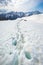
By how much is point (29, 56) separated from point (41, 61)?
1.13 ft

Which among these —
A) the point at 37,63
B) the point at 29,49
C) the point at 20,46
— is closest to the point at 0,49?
the point at 20,46

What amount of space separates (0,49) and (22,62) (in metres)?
0.97

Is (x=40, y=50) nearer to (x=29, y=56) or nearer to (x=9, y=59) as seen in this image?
(x=29, y=56)

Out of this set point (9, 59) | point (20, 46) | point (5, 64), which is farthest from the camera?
point (20, 46)

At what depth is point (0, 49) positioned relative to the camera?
336cm

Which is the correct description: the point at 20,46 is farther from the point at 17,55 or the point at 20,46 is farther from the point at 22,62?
the point at 22,62

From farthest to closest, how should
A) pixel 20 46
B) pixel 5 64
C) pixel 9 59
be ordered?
pixel 20 46, pixel 9 59, pixel 5 64

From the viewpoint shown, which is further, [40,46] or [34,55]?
[40,46]

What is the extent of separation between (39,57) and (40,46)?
697mm

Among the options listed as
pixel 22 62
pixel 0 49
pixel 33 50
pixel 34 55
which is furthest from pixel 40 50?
pixel 0 49

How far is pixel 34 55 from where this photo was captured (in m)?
2.89

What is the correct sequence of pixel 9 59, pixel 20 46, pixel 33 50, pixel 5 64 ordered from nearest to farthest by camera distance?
pixel 5 64 < pixel 9 59 < pixel 33 50 < pixel 20 46

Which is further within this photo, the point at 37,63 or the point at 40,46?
the point at 40,46

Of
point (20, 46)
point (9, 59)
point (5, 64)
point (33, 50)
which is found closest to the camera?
point (5, 64)
